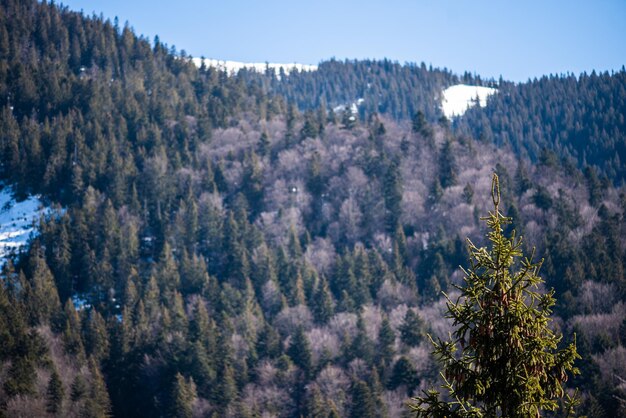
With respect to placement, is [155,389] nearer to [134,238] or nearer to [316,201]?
[134,238]

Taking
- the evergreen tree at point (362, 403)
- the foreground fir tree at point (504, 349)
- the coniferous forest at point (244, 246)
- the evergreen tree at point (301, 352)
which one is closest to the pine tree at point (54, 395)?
the coniferous forest at point (244, 246)

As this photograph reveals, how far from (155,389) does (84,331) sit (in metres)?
14.9

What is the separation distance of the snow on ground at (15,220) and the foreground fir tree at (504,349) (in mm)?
107893

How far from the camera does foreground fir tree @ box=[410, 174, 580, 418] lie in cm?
1021

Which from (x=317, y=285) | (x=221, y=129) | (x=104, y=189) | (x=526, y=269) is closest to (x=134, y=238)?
(x=104, y=189)

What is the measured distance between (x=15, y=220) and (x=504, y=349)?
121 meters

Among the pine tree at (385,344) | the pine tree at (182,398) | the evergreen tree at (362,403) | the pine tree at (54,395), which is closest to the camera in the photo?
the evergreen tree at (362,403)

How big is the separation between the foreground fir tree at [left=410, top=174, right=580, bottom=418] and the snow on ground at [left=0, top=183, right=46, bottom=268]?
354 feet

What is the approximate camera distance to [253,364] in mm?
82312

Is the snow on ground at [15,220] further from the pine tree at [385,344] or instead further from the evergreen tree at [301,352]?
the pine tree at [385,344]

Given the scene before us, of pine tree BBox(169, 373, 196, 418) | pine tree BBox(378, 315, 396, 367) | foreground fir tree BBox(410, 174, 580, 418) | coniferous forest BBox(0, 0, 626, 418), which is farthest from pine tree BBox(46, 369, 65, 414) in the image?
foreground fir tree BBox(410, 174, 580, 418)

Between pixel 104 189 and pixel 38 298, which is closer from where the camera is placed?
pixel 38 298

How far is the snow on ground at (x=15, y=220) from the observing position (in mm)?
108856

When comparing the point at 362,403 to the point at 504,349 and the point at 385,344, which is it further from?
the point at 504,349
